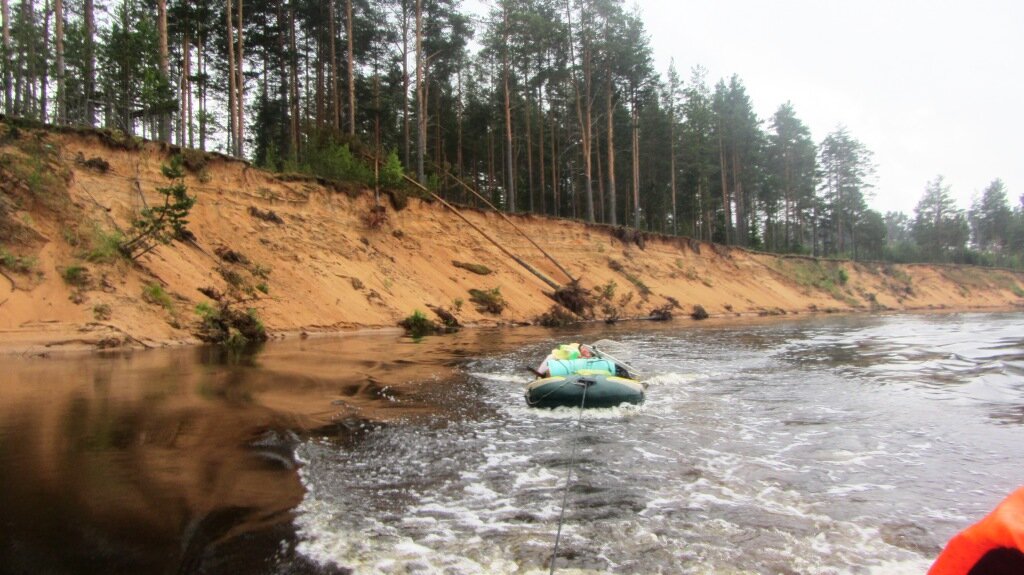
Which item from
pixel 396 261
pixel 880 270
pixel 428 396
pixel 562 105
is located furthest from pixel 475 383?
pixel 880 270

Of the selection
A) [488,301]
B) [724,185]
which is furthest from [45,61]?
[724,185]

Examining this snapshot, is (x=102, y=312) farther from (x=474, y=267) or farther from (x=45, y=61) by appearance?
(x=45, y=61)

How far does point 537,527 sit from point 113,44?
91.1 feet

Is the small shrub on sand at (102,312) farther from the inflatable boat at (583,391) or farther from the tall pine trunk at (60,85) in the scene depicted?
the inflatable boat at (583,391)

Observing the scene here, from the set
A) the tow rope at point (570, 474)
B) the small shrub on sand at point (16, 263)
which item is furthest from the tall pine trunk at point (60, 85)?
the tow rope at point (570, 474)

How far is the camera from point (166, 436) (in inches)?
250

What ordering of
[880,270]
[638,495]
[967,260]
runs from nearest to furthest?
1. [638,495]
2. [880,270]
3. [967,260]

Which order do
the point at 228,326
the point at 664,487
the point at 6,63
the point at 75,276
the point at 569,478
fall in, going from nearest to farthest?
the point at 664,487 < the point at 569,478 < the point at 75,276 < the point at 228,326 < the point at 6,63

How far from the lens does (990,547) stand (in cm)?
160

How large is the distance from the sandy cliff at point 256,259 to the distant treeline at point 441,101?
2.06 metres

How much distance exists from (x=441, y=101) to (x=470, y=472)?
43.4 m

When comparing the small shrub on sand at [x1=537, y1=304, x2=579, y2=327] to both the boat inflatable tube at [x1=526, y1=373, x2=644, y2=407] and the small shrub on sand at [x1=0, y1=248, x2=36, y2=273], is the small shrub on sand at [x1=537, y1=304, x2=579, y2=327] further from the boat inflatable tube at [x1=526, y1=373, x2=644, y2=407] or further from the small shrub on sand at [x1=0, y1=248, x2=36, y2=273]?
the small shrub on sand at [x1=0, y1=248, x2=36, y2=273]

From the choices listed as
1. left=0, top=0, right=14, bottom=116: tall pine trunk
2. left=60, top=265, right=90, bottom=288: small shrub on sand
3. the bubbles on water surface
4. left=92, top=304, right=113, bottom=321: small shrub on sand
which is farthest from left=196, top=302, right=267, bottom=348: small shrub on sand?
left=0, top=0, right=14, bottom=116: tall pine trunk

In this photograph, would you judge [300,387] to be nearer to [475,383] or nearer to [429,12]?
[475,383]
